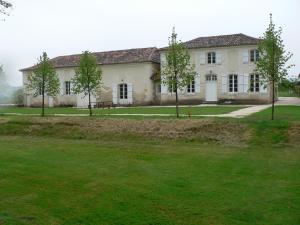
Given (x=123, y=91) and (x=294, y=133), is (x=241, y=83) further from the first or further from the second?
(x=294, y=133)

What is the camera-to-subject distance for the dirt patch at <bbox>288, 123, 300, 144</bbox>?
585 inches

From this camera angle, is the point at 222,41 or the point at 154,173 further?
the point at 222,41

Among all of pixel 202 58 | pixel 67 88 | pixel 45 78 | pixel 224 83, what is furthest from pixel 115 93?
pixel 45 78

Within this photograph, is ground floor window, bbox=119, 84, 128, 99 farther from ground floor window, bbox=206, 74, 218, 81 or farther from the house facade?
ground floor window, bbox=206, 74, 218, 81

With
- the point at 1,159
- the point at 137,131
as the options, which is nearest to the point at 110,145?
the point at 137,131

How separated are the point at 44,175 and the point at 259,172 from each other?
5.10 meters

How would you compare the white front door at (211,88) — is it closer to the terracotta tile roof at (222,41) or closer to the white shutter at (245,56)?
the terracotta tile roof at (222,41)

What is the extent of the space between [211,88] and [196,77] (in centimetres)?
150

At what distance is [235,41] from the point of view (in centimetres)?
3431

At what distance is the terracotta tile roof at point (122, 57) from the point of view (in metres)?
37.2

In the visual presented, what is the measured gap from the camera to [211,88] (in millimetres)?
35219

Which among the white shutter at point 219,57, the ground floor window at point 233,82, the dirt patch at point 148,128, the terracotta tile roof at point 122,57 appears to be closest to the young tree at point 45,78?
the dirt patch at point 148,128

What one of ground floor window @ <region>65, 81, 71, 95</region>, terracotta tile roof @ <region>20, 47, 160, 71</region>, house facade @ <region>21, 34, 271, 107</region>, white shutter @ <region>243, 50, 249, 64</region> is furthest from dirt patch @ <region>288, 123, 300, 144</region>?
ground floor window @ <region>65, 81, 71, 95</region>

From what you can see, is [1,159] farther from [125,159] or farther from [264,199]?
[264,199]
